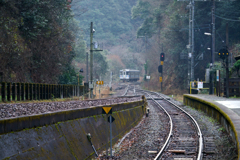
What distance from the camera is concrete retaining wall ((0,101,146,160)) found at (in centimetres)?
572

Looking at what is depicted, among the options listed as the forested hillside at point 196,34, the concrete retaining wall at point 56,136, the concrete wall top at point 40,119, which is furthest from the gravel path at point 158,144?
the forested hillside at point 196,34

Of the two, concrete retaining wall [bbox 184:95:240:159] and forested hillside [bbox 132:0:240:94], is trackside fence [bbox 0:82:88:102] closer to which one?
concrete retaining wall [bbox 184:95:240:159]

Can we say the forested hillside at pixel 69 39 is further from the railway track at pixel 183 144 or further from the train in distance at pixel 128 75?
the railway track at pixel 183 144

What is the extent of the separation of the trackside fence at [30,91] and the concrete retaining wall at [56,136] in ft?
19.7

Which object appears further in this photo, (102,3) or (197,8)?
(102,3)

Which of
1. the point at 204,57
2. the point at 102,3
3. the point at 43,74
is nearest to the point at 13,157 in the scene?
the point at 43,74

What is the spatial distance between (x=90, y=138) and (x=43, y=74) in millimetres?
18262

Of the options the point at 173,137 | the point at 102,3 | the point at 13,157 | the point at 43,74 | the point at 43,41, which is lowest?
the point at 173,137

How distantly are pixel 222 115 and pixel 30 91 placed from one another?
11.5 meters

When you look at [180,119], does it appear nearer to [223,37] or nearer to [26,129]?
[26,129]

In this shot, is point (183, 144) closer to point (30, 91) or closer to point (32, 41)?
point (30, 91)

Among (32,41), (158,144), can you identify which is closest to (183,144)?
(158,144)

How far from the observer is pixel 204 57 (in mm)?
43312

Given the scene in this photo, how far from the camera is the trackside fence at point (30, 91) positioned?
14.6 meters
